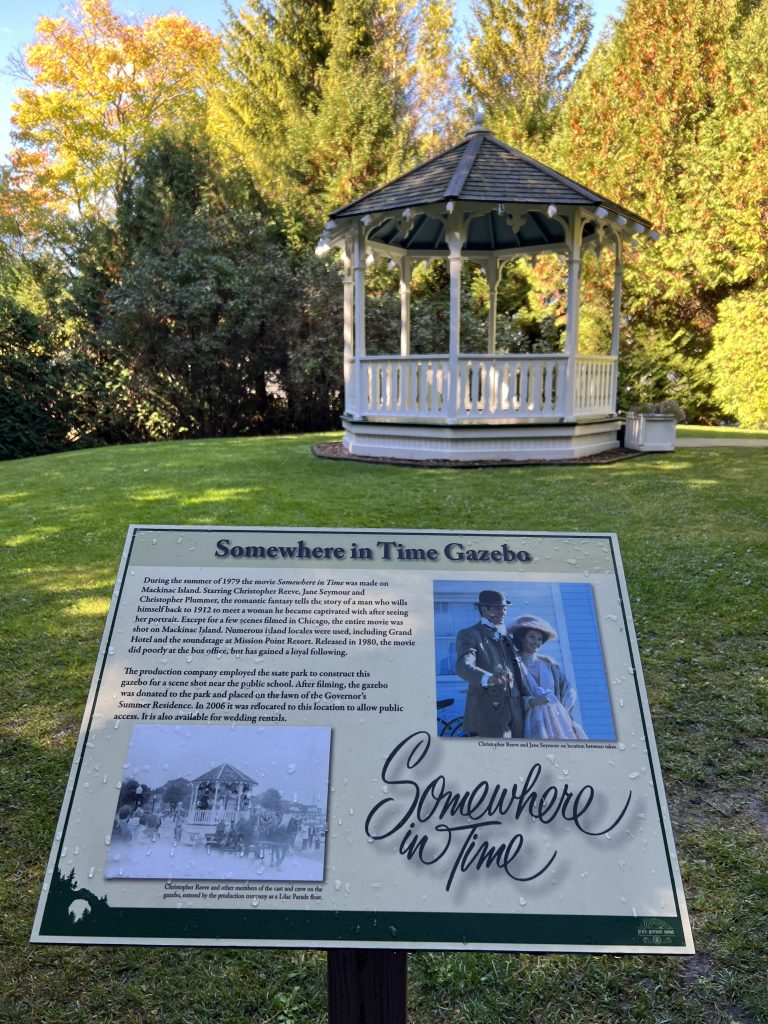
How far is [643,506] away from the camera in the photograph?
823 cm

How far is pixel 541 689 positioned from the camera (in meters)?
2.15

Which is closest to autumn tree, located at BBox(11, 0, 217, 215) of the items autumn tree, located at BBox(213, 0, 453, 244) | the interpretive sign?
autumn tree, located at BBox(213, 0, 453, 244)

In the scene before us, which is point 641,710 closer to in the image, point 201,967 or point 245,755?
point 245,755

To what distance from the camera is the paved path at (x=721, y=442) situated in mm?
13391

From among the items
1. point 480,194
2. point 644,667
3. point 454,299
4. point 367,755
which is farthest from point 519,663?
point 480,194

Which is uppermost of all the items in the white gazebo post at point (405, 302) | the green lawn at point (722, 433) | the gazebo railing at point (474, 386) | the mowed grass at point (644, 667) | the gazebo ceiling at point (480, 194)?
the gazebo ceiling at point (480, 194)

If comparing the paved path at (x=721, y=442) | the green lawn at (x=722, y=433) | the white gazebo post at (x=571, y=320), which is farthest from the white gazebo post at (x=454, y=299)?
the green lawn at (x=722, y=433)

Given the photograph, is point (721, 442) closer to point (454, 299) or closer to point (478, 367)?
point (478, 367)

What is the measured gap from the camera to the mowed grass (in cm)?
263

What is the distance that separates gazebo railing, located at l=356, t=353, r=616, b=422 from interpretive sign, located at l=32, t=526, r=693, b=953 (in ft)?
30.1

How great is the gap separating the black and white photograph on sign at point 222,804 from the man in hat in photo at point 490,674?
1.28 feet

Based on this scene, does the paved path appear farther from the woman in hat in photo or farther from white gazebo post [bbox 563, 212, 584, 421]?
the woman in hat in photo

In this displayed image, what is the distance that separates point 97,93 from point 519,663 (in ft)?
117

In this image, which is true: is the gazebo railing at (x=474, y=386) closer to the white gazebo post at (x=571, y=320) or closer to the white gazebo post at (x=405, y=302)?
the white gazebo post at (x=571, y=320)
